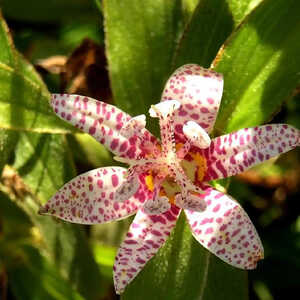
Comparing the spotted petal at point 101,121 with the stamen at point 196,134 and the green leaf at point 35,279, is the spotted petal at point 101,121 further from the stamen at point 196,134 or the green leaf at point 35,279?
Result: the green leaf at point 35,279

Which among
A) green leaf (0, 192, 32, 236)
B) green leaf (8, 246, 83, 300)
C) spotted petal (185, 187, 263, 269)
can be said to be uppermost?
spotted petal (185, 187, 263, 269)

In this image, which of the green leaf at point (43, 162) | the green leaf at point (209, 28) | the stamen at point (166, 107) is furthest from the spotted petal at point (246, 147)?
the green leaf at point (43, 162)

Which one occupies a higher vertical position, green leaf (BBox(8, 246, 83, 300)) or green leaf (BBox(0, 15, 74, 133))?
green leaf (BBox(0, 15, 74, 133))

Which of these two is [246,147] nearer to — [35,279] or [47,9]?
[35,279]

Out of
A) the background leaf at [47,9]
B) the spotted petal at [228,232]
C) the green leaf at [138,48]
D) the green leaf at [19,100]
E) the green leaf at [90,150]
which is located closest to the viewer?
the spotted petal at [228,232]

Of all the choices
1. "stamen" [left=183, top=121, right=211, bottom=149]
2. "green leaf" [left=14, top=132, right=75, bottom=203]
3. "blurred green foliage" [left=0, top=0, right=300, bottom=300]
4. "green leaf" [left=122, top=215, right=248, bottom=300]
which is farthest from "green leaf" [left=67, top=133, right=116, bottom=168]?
"stamen" [left=183, top=121, right=211, bottom=149]

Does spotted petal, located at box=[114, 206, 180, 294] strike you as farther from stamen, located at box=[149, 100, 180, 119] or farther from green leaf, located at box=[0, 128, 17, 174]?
green leaf, located at box=[0, 128, 17, 174]
